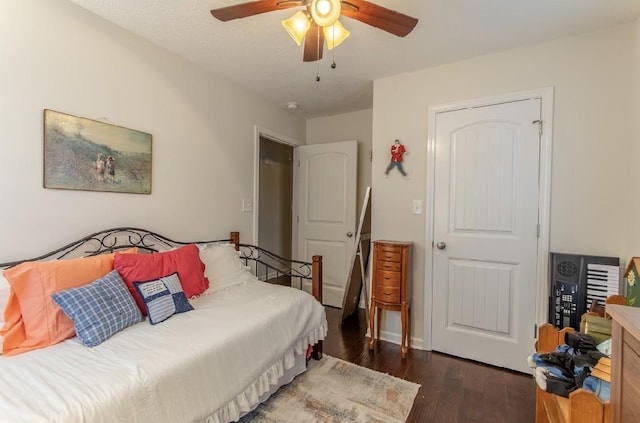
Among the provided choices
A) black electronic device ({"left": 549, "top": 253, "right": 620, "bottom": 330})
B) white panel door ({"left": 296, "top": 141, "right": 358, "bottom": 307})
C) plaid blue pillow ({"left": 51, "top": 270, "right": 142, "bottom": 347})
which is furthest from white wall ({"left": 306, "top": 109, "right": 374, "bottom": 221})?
plaid blue pillow ({"left": 51, "top": 270, "right": 142, "bottom": 347})

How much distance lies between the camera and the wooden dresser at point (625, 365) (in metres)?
0.76

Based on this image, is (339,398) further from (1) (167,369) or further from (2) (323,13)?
(2) (323,13)

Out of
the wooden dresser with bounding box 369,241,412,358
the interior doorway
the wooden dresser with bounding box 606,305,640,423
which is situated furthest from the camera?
the interior doorway

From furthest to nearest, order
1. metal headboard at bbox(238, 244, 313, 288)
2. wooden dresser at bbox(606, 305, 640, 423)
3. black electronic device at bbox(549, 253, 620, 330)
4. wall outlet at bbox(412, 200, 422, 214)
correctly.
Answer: metal headboard at bbox(238, 244, 313, 288) < wall outlet at bbox(412, 200, 422, 214) < black electronic device at bbox(549, 253, 620, 330) < wooden dresser at bbox(606, 305, 640, 423)

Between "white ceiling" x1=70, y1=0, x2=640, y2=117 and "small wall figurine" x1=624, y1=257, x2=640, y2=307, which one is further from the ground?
"white ceiling" x1=70, y1=0, x2=640, y2=117

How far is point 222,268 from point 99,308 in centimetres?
97

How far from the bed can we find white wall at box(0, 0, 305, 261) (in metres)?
0.17

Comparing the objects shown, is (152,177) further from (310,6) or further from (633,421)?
(633,421)

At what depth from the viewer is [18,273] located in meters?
1.40

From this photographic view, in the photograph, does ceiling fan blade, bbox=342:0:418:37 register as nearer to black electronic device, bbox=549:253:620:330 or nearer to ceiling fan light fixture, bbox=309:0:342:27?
ceiling fan light fixture, bbox=309:0:342:27

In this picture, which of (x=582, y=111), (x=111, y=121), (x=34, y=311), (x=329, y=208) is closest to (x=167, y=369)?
(x=34, y=311)

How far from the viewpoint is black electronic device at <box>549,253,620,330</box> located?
1.88 m

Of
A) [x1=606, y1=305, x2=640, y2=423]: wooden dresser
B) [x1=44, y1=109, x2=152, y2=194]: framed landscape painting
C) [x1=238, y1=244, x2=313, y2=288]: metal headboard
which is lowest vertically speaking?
[x1=238, y1=244, x2=313, y2=288]: metal headboard

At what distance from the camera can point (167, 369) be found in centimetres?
125
